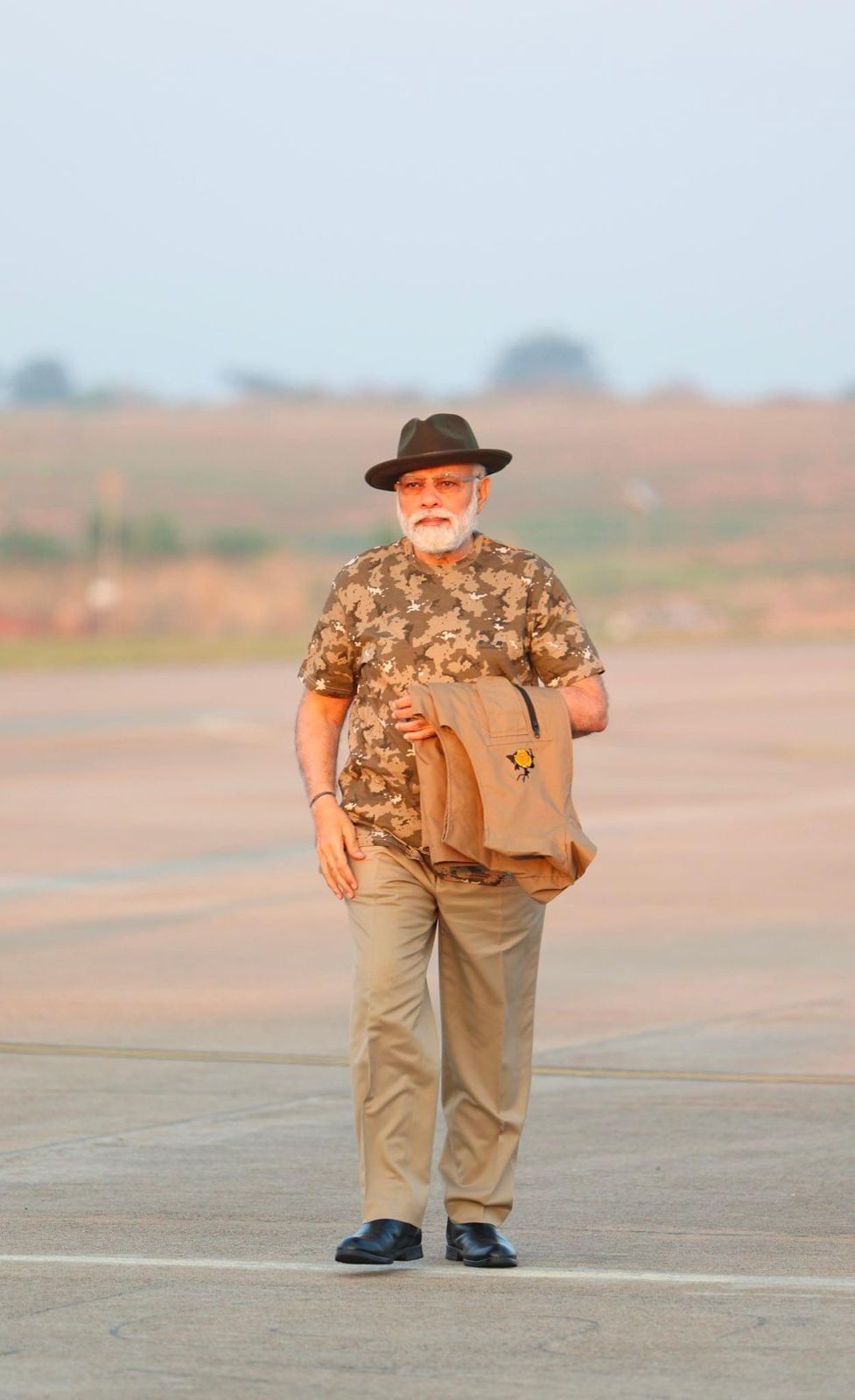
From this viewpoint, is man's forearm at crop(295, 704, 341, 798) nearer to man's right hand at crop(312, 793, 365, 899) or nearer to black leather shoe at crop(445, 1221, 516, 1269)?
man's right hand at crop(312, 793, 365, 899)

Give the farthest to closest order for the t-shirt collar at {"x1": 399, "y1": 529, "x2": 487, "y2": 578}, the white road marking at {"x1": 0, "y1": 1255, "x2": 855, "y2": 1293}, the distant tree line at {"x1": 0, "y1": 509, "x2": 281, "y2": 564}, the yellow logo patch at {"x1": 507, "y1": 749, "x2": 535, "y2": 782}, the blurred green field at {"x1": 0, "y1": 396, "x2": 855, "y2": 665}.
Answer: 1. the distant tree line at {"x1": 0, "y1": 509, "x2": 281, "y2": 564}
2. the blurred green field at {"x1": 0, "y1": 396, "x2": 855, "y2": 665}
3. the t-shirt collar at {"x1": 399, "y1": 529, "x2": 487, "y2": 578}
4. the yellow logo patch at {"x1": 507, "y1": 749, "x2": 535, "y2": 782}
5. the white road marking at {"x1": 0, "y1": 1255, "x2": 855, "y2": 1293}

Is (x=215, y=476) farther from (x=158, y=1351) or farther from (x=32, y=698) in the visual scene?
(x=158, y=1351)

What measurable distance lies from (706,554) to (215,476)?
27322 mm

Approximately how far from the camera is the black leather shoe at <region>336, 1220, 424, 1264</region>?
6707mm

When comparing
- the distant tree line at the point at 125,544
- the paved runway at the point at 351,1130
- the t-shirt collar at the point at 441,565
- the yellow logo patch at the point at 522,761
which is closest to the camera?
the paved runway at the point at 351,1130

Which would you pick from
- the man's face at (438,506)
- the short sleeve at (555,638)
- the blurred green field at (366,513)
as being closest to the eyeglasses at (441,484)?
the man's face at (438,506)

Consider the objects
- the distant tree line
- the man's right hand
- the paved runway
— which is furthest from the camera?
Result: the distant tree line

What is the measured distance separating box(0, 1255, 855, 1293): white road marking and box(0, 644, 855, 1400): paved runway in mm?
15

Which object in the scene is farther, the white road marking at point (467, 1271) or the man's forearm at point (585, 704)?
the man's forearm at point (585, 704)

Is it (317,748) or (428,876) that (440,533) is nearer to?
(317,748)

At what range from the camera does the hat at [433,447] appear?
698 cm

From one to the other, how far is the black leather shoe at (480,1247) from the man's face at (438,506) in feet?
5.47

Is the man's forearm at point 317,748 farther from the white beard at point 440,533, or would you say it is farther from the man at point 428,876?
the white beard at point 440,533

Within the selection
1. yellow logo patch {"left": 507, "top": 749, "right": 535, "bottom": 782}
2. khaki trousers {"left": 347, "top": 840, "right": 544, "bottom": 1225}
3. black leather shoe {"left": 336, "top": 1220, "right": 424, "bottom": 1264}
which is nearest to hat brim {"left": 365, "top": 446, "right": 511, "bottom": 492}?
yellow logo patch {"left": 507, "top": 749, "right": 535, "bottom": 782}
